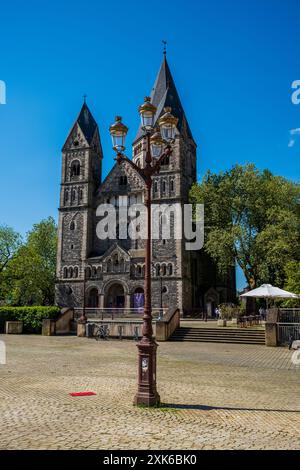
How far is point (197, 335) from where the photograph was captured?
79.7 feet

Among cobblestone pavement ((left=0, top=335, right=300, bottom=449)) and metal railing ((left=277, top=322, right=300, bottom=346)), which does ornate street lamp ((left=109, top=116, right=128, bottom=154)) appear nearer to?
cobblestone pavement ((left=0, top=335, right=300, bottom=449))

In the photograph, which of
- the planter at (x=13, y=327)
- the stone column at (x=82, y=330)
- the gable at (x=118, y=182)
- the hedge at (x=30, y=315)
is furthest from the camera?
the gable at (x=118, y=182)

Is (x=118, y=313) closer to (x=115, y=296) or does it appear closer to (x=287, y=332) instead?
(x=115, y=296)

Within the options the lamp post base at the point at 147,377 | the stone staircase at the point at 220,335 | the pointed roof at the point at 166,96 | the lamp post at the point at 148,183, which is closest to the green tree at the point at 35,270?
the pointed roof at the point at 166,96

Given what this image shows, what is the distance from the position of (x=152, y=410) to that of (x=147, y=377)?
67cm

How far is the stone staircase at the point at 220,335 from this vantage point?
22.8 meters

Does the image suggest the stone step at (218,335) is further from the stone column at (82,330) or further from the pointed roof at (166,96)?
the pointed roof at (166,96)

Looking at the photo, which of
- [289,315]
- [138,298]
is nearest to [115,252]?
[138,298]

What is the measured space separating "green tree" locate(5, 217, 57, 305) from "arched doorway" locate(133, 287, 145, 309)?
43.2ft

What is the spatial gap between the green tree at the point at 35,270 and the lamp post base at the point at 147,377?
41.8 m

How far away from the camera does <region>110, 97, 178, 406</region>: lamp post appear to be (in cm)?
860

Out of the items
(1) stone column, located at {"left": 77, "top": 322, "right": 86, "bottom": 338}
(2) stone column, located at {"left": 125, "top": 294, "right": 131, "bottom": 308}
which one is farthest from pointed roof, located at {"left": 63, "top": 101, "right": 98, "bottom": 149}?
(1) stone column, located at {"left": 77, "top": 322, "right": 86, "bottom": 338}

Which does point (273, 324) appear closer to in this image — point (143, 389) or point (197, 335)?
point (197, 335)

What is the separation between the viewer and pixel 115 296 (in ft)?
160
